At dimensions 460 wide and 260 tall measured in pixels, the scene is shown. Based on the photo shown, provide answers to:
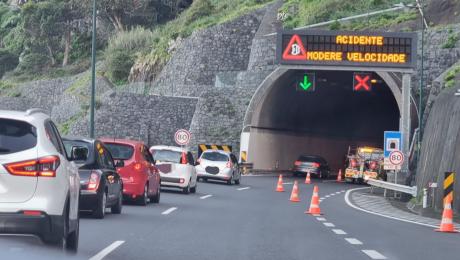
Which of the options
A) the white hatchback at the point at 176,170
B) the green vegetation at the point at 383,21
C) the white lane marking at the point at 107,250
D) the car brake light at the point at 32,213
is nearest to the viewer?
the car brake light at the point at 32,213

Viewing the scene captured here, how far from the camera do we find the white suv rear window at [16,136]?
11367 millimetres

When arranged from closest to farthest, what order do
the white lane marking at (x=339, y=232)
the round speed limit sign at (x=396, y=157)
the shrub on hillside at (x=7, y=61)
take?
the white lane marking at (x=339, y=232) → the round speed limit sign at (x=396, y=157) → the shrub on hillside at (x=7, y=61)

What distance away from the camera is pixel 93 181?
19.8 m

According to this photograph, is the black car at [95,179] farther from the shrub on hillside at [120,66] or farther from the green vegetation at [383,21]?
the shrub on hillside at [120,66]

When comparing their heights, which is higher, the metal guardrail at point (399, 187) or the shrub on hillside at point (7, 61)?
the shrub on hillside at point (7, 61)

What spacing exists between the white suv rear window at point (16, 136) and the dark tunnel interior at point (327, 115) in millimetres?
45503

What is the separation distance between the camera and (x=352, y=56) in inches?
1737

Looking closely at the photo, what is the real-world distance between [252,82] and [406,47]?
73.6 ft

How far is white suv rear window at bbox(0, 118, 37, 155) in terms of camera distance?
11367mm

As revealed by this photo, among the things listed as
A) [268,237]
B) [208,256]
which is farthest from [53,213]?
[268,237]

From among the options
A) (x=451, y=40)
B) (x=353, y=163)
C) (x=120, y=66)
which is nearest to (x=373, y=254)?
(x=451, y=40)

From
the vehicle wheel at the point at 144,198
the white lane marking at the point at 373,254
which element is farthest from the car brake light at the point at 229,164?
the white lane marking at the point at 373,254

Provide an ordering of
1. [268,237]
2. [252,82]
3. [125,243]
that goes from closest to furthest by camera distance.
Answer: [125,243]
[268,237]
[252,82]

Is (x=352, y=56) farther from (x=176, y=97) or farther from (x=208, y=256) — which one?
(x=208, y=256)
